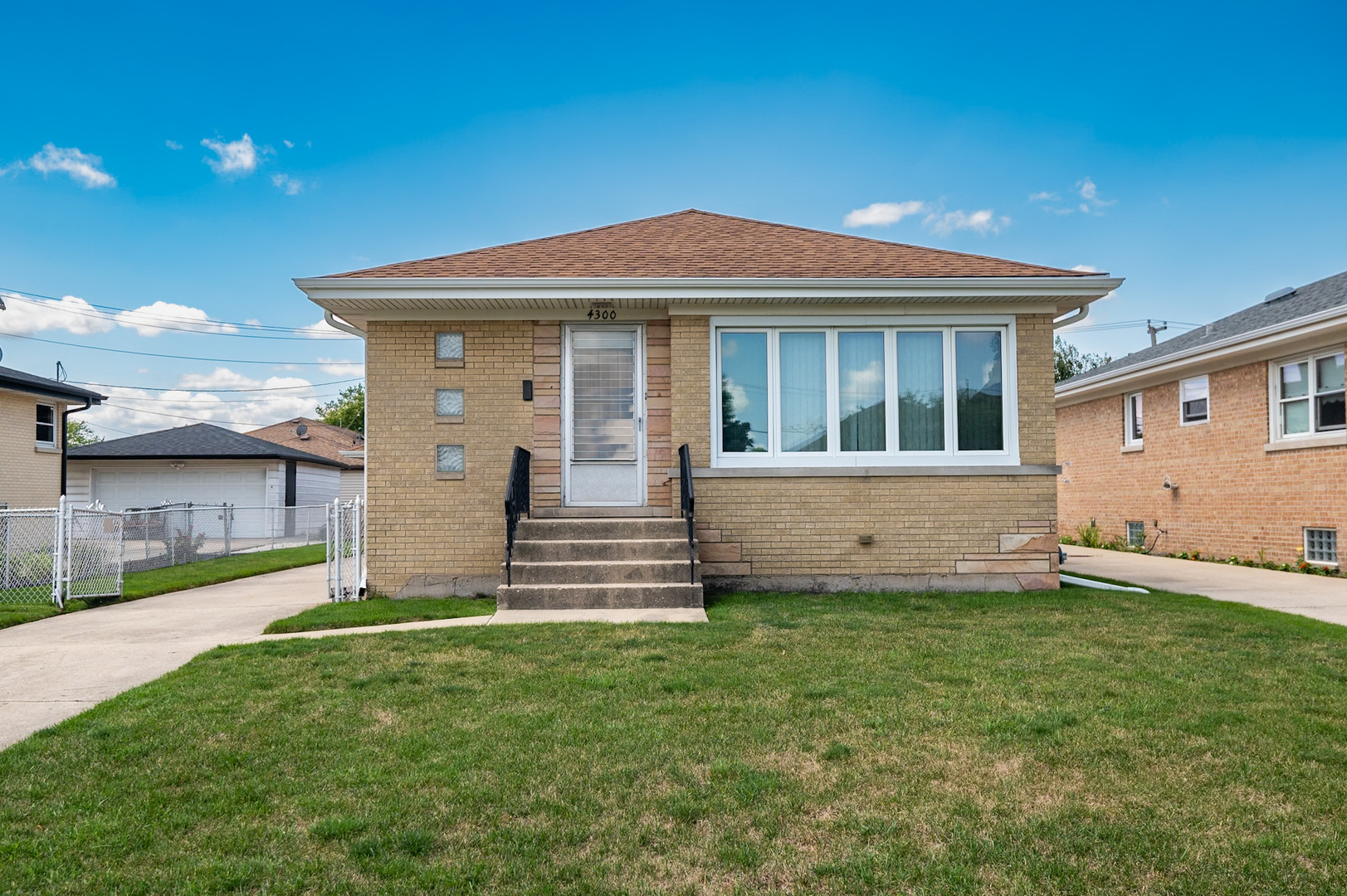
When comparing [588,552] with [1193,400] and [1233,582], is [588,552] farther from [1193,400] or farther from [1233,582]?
[1193,400]

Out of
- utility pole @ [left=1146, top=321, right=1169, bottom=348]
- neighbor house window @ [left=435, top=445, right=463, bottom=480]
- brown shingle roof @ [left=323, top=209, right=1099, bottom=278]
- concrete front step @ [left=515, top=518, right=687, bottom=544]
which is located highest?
utility pole @ [left=1146, top=321, right=1169, bottom=348]

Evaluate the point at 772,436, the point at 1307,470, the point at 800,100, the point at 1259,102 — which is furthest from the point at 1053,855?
the point at 1259,102

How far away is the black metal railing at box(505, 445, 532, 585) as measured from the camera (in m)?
7.88

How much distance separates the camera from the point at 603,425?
30.5ft

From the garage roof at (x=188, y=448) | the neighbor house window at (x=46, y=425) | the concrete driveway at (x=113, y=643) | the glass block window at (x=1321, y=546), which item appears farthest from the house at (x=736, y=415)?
the garage roof at (x=188, y=448)

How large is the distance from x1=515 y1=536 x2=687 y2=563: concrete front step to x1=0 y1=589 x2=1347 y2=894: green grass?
91.2 inches

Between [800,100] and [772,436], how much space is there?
306 inches

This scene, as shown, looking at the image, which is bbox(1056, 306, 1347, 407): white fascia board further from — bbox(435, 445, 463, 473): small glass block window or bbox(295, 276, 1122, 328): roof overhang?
bbox(435, 445, 463, 473): small glass block window

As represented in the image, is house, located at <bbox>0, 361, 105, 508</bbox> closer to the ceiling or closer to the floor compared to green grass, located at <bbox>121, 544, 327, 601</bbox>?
closer to the ceiling

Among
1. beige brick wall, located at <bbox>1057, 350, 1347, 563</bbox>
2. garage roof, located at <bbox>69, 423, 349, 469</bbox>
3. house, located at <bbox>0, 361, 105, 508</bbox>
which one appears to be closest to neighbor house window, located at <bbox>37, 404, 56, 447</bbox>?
house, located at <bbox>0, 361, 105, 508</bbox>

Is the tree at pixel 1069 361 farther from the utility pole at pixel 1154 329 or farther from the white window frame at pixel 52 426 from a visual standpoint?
the white window frame at pixel 52 426

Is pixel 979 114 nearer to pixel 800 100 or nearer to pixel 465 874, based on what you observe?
pixel 800 100

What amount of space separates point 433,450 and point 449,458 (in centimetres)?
19

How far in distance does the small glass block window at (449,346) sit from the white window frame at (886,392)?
2.85m
